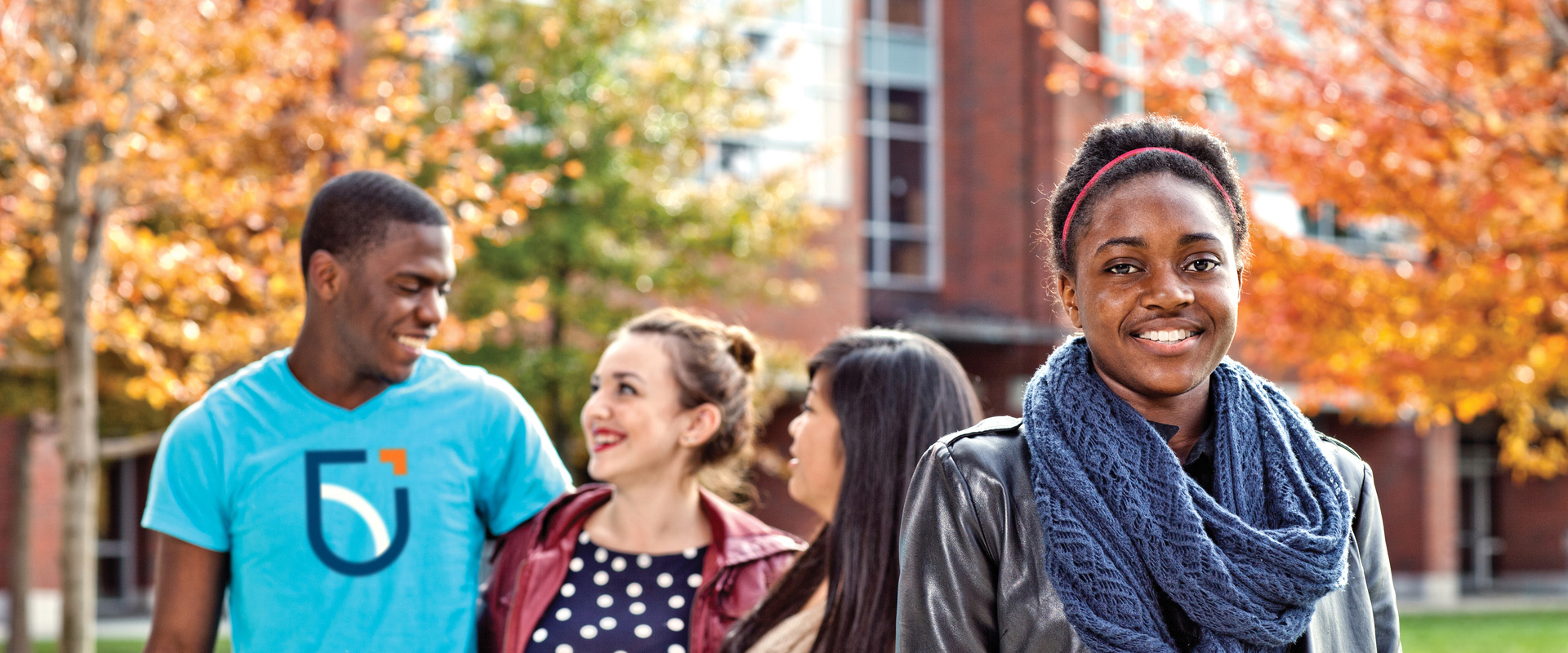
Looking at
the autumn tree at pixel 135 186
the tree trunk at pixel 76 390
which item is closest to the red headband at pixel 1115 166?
the autumn tree at pixel 135 186

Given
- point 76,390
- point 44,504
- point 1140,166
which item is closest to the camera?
point 1140,166

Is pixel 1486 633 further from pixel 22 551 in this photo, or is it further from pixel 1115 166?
pixel 1115 166

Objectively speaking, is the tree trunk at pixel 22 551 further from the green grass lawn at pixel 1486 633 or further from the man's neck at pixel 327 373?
the green grass lawn at pixel 1486 633

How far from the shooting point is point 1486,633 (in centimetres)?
1772

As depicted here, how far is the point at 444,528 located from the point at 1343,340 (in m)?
6.63

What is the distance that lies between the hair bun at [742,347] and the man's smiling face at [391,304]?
0.81 m

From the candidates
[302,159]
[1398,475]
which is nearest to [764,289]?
[302,159]

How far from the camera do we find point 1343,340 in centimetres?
837

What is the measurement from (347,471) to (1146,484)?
188 cm

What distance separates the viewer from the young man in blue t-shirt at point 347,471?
300cm

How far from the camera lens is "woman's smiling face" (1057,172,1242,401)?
6.18 ft

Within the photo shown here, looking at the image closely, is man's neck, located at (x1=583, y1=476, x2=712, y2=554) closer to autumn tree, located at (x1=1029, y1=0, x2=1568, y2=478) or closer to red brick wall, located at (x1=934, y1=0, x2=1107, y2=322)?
autumn tree, located at (x1=1029, y1=0, x2=1568, y2=478)

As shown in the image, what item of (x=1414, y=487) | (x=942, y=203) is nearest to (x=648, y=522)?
(x=942, y=203)

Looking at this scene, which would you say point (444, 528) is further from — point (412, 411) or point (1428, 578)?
point (1428, 578)
